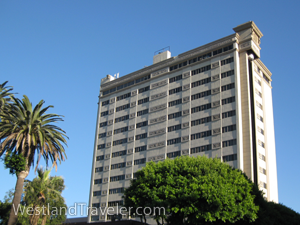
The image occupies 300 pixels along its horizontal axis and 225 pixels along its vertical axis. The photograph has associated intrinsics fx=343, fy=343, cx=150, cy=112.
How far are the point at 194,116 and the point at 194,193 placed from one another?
37.0 metres

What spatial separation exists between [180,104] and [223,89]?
1116 centimetres

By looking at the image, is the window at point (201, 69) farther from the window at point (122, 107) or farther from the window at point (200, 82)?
the window at point (122, 107)

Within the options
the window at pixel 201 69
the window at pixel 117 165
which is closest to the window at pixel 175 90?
the window at pixel 201 69

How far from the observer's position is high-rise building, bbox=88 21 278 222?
7031cm

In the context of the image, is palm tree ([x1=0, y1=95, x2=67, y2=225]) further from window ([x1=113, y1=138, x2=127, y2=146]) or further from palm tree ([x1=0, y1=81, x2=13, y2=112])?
window ([x1=113, y1=138, x2=127, y2=146])

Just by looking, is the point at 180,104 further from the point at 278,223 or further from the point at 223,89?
the point at 278,223

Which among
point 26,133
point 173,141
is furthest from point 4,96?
point 173,141

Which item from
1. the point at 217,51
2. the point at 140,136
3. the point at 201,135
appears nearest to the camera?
the point at 201,135

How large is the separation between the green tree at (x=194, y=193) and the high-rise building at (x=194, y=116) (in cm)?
2360

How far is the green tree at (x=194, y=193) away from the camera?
40562 millimetres

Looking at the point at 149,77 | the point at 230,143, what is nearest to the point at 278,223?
the point at 230,143

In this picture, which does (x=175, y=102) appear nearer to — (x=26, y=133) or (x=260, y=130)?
(x=260, y=130)

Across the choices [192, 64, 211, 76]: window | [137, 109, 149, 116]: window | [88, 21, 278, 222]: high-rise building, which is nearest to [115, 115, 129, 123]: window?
[88, 21, 278, 222]: high-rise building

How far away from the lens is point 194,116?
76.3 m
